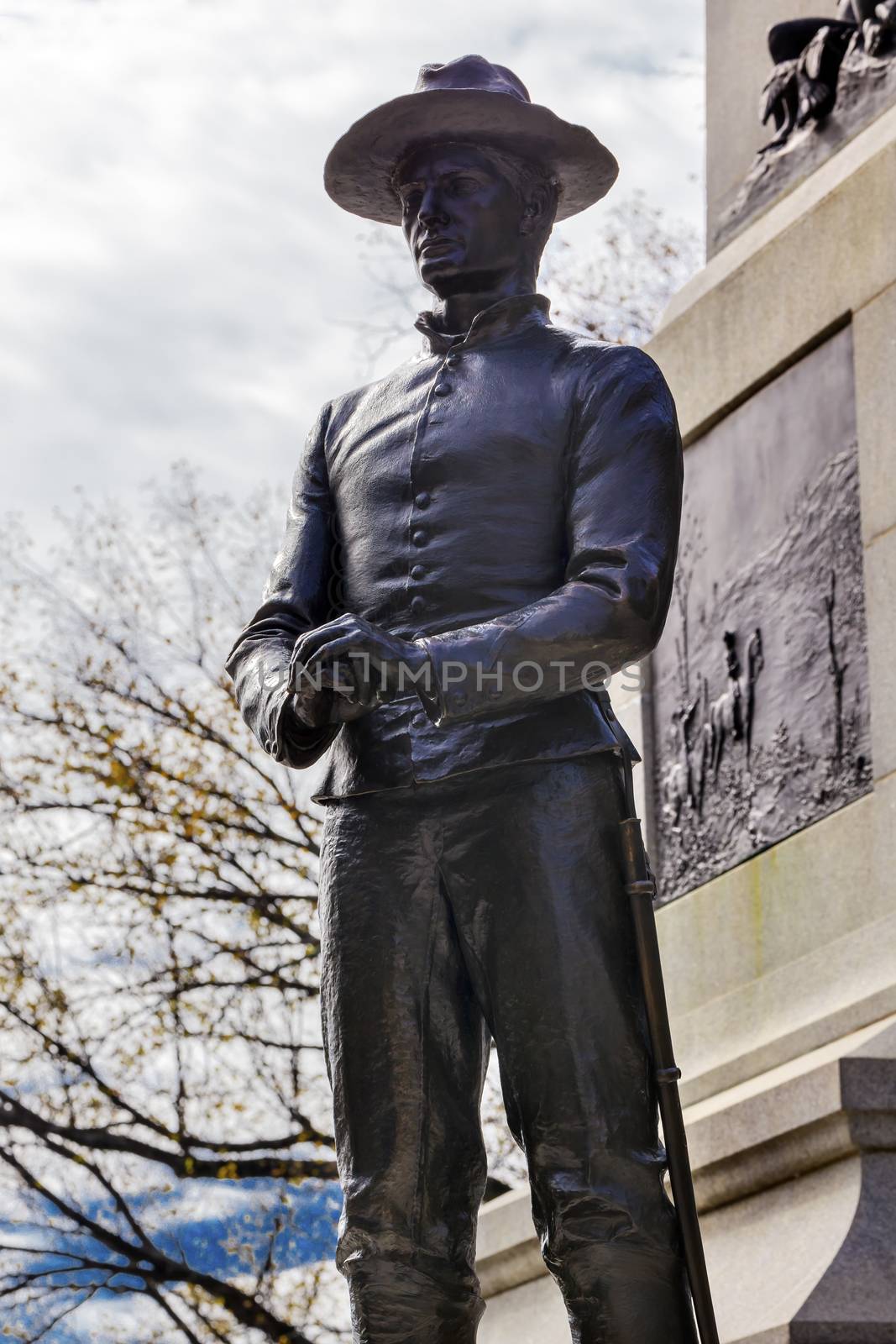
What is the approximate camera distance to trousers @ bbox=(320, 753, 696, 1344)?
13.0 ft

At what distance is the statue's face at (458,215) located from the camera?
459 cm

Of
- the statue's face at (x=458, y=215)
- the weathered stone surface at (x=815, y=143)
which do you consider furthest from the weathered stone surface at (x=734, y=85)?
the statue's face at (x=458, y=215)

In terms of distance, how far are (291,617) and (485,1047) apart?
3.12 ft

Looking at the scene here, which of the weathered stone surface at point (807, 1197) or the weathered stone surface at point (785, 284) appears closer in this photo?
the weathered stone surface at point (807, 1197)

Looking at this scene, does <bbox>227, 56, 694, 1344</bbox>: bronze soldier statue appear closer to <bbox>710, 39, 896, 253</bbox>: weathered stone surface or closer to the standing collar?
the standing collar

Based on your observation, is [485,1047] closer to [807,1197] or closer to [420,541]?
[420,541]

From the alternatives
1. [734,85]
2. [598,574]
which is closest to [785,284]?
[734,85]

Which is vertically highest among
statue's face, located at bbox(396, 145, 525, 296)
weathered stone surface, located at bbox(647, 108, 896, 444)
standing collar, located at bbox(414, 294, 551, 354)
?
weathered stone surface, located at bbox(647, 108, 896, 444)

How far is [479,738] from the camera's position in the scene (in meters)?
4.22

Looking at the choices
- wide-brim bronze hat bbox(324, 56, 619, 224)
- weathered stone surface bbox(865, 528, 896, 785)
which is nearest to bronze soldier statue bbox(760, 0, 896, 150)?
weathered stone surface bbox(865, 528, 896, 785)

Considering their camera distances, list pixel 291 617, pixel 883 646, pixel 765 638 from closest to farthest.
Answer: pixel 291 617 < pixel 883 646 < pixel 765 638

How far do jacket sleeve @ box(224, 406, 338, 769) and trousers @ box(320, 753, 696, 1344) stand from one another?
229mm

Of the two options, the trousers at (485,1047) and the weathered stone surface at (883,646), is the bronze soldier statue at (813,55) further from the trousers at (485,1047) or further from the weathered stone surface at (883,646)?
the trousers at (485,1047)

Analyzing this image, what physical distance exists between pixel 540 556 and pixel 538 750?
1.33 feet
